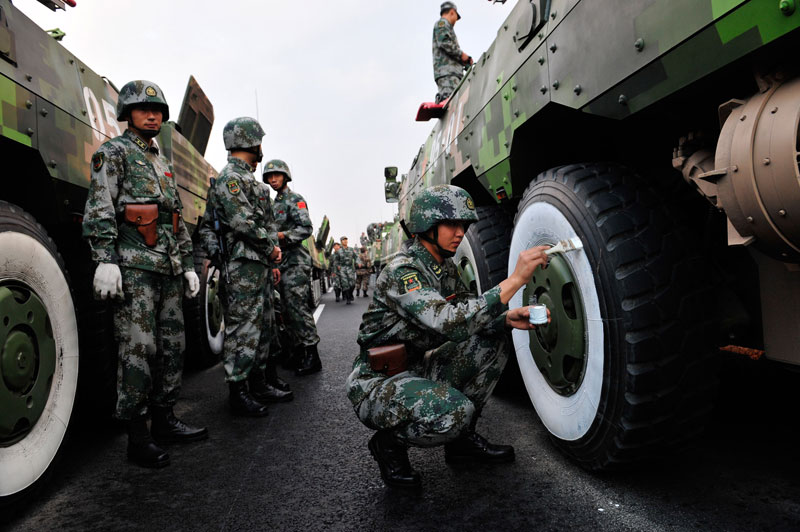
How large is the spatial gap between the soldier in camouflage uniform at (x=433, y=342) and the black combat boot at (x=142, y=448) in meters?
1.04

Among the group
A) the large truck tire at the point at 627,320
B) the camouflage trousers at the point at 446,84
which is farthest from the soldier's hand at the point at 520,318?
the camouflage trousers at the point at 446,84

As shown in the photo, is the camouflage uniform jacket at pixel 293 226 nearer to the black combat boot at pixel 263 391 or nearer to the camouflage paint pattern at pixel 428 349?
the black combat boot at pixel 263 391

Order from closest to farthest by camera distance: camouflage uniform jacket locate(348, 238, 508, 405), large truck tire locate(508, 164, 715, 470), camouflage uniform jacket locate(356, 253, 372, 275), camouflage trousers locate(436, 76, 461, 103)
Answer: large truck tire locate(508, 164, 715, 470) → camouflage uniform jacket locate(348, 238, 508, 405) → camouflage trousers locate(436, 76, 461, 103) → camouflage uniform jacket locate(356, 253, 372, 275)

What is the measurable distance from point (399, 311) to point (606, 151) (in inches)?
43.0

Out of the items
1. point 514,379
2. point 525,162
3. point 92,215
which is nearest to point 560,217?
point 525,162

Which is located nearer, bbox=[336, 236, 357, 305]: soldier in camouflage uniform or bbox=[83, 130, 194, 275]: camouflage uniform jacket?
bbox=[83, 130, 194, 275]: camouflage uniform jacket

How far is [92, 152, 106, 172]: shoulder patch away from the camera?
2582 mm

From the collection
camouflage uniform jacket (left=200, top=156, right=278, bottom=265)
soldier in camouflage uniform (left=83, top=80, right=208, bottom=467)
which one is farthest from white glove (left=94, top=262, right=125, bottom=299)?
camouflage uniform jacket (left=200, top=156, right=278, bottom=265)

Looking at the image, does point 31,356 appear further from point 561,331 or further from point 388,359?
point 561,331

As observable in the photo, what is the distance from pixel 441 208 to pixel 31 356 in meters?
1.76

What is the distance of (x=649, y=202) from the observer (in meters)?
1.80

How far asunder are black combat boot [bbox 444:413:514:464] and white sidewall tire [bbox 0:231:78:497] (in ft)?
5.45

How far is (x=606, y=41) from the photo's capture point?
1.60 meters

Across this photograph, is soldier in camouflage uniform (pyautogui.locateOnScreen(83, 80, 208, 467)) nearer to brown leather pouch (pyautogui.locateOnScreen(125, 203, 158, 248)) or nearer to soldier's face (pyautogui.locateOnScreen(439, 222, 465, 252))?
brown leather pouch (pyautogui.locateOnScreen(125, 203, 158, 248))
